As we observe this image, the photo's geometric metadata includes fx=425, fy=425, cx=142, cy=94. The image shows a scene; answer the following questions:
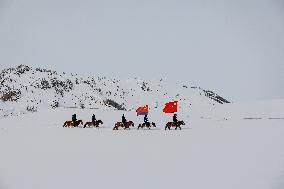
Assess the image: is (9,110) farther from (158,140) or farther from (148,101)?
(158,140)

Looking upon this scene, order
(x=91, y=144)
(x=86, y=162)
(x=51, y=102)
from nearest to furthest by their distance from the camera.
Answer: (x=86, y=162), (x=91, y=144), (x=51, y=102)

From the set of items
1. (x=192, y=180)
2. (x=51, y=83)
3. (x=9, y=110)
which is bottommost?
(x=192, y=180)

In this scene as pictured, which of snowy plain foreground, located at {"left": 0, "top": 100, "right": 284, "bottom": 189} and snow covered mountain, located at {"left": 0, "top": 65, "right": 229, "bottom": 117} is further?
snow covered mountain, located at {"left": 0, "top": 65, "right": 229, "bottom": 117}

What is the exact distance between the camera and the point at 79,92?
8725 centimetres

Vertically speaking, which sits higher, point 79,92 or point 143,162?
point 79,92

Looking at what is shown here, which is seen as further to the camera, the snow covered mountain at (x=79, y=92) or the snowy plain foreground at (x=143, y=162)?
the snow covered mountain at (x=79, y=92)

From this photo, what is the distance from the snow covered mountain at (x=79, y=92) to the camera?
75812 millimetres

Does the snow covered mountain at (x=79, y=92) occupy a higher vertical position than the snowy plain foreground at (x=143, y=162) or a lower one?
higher

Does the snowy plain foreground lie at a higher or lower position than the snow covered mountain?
lower

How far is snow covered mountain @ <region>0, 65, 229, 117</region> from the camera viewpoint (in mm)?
75812

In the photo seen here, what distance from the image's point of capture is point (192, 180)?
13234 mm

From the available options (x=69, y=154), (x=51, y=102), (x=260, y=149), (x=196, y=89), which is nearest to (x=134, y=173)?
(x=69, y=154)

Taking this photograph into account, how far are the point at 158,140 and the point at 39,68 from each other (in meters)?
77.4

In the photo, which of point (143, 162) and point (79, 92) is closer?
point (143, 162)
